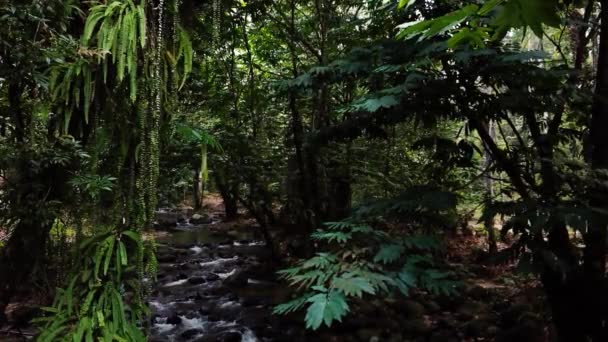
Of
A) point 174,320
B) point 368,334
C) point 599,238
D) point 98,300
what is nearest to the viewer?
point 98,300

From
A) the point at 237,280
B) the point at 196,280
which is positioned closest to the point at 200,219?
the point at 196,280

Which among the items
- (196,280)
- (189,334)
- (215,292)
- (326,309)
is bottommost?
(189,334)

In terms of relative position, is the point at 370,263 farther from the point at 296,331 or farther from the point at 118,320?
the point at 296,331

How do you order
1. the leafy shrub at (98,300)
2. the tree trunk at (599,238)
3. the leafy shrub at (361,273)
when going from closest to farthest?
1. the leafy shrub at (98,300)
2. the leafy shrub at (361,273)
3. the tree trunk at (599,238)

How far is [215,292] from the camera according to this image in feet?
22.8

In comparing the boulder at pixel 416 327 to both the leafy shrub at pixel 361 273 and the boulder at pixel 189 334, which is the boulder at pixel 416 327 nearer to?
the leafy shrub at pixel 361 273

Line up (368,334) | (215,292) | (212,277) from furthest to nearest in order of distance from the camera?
1. (212,277)
2. (215,292)
3. (368,334)

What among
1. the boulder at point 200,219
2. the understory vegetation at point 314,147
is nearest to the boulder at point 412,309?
the understory vegetation at point 314,147

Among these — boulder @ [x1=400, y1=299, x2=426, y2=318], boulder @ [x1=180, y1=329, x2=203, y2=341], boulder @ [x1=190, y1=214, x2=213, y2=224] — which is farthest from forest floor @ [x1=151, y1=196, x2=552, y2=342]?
boulder @ [x1=190, y1=214, x2=213, y2=224]

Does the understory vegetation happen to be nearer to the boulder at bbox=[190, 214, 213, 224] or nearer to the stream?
the stream

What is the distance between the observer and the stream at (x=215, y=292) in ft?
18.2

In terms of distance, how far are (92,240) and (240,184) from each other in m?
4.68

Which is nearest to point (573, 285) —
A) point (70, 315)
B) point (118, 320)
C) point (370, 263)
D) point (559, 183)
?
point (559, 183)

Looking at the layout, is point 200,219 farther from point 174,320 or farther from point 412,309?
point 412,309
